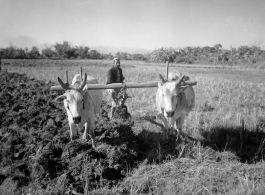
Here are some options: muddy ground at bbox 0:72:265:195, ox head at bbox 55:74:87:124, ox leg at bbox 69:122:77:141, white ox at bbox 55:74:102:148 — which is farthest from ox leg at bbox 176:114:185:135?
ox leg at bbox 69:122:77:141

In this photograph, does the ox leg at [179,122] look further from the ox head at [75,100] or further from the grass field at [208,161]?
the ox head at [75,100]

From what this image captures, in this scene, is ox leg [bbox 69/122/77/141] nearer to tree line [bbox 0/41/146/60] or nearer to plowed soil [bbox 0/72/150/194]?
plowed soil [bbox 0/72/150/194]

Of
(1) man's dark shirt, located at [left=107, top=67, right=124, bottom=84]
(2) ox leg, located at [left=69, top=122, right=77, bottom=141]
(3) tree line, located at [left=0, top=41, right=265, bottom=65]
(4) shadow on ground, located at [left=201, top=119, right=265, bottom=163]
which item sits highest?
(3) tree line, located at [left=0, top=41, right=265, bottom=65]

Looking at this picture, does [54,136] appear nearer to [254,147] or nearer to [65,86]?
[65,86]

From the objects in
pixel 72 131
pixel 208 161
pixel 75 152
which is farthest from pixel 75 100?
pixel 208 161

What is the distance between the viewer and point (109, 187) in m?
3.08

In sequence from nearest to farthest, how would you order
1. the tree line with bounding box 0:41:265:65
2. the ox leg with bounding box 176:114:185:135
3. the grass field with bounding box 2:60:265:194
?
the grass field with bounding box 2:60:265:194 → the ox leg with bounding box 176:114:185:135 → the tree line with bounding box 0:41:265:65

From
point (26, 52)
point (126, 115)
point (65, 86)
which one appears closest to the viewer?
point (65, 86)

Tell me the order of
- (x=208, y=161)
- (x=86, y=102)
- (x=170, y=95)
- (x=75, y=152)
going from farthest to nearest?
(x=86, y=102) < (x=170, y=95) < (x=75, y=152) < (x=208, y=161)

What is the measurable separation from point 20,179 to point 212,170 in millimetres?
3296

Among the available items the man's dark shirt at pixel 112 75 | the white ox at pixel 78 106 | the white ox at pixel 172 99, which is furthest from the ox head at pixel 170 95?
the man's dark shirt at pixel 112 75

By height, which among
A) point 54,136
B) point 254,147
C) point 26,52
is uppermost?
point 26,52

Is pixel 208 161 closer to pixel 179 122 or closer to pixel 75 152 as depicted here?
pixel 179 122

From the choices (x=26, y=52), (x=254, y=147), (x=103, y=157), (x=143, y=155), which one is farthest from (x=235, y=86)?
(x=26, y=52)
